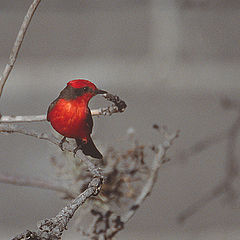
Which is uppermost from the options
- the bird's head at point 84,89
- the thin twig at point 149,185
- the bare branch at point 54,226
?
the bird's head at point 84,89

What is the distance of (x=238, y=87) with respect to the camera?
635 mm

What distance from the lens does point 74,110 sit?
0.55ft

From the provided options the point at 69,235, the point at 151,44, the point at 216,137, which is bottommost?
the point at 69,235

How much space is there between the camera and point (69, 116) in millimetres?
169

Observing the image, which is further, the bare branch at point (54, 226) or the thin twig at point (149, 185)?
the thin twig at point (149, 185)

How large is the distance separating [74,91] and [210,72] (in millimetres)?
510

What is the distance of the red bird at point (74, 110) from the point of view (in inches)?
6.4

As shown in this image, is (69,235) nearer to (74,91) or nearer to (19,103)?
(19,103)

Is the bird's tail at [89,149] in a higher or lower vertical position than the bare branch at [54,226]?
higher

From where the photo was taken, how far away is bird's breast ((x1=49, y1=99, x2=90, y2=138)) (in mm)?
167

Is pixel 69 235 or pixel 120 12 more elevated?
pixel 120 12

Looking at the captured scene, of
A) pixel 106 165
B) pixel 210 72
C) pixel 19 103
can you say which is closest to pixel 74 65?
pixel 19 103

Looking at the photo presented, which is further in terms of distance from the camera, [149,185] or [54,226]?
[149,185]

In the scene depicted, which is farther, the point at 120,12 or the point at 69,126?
the point at 120,12
